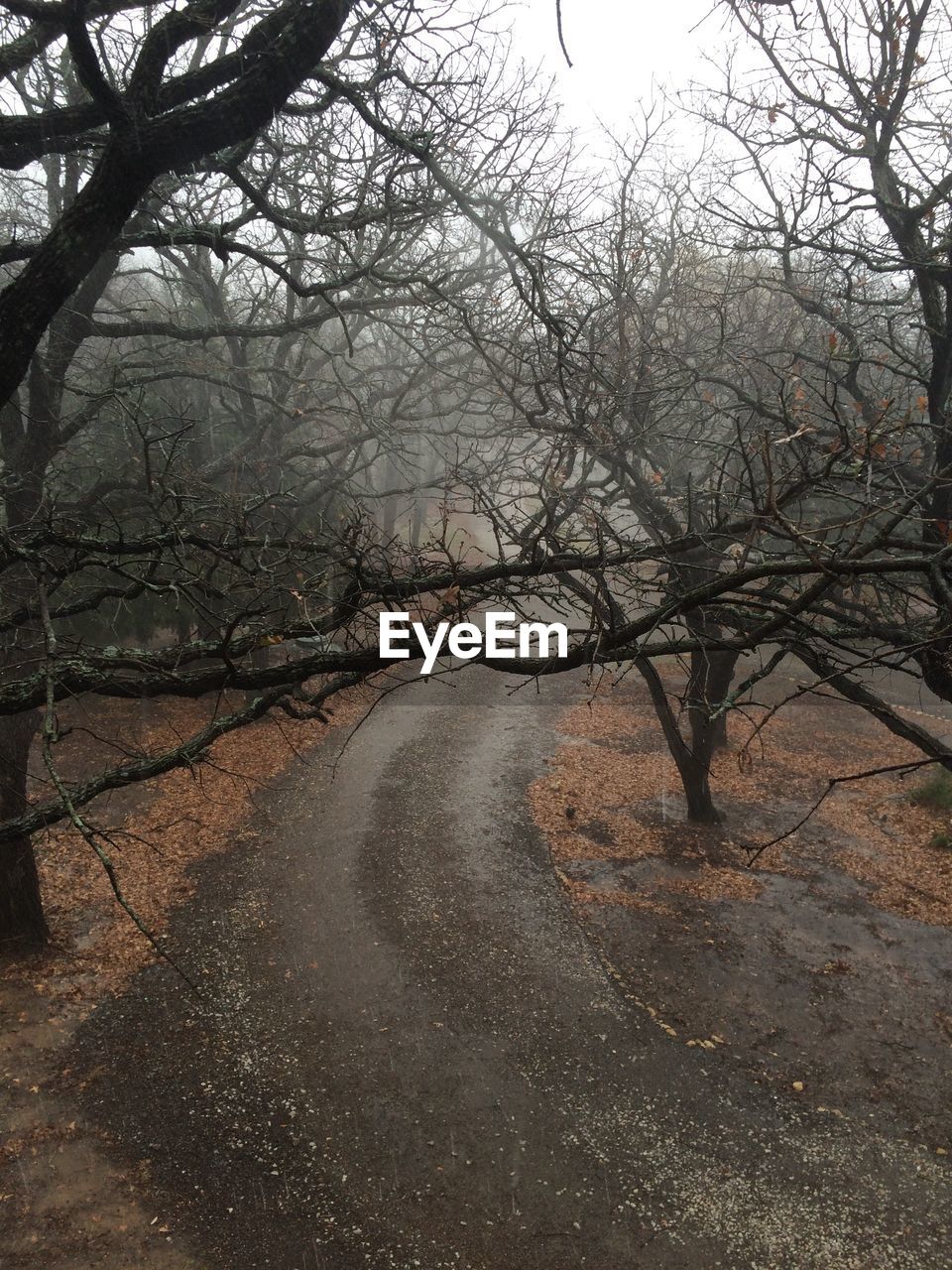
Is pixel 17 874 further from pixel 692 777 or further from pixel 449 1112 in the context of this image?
pixel 692 777

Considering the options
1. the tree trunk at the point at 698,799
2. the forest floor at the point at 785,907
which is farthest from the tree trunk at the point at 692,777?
the forest floor at the point at 785,907

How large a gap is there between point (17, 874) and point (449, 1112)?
489 cm

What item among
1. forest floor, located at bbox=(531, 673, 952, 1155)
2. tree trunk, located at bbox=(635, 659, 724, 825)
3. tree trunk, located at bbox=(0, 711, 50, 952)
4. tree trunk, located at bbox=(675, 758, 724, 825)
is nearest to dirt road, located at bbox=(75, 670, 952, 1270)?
forest floor, located at bbox=(531, 673, 952, 1155)

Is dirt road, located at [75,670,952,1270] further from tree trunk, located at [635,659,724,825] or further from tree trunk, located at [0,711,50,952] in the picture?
tree trunk, located at [635,659,724,825]

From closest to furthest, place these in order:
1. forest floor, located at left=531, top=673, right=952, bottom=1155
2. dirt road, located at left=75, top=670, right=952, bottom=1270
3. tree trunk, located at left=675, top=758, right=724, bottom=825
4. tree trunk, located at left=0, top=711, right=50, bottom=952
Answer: dirt road, located at left=75, top=670, right=952, bottom=1270 → forest floor, located at left=531, top=673, right=952, bottom=1155 → tree trunk, located at left=0, top=711, right=50, bottom=952 → tree trunk, located at left=675, top=758, right=724, bottom=825

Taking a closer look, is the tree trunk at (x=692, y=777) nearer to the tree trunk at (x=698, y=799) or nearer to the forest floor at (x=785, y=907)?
the tree trunk at (x=698, y=799)

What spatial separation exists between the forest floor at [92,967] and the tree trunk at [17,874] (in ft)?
0.88

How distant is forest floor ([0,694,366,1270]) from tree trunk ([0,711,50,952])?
0.27 m

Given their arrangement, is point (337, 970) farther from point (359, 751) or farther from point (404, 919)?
point (359, 751)

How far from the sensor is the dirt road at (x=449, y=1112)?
5.66 meters

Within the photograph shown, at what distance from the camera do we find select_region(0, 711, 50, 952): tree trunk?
8484mm

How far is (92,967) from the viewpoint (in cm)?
855

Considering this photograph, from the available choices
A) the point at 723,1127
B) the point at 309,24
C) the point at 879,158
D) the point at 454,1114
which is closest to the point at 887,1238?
the point at 723,1127

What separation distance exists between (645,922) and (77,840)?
24.3 feet
